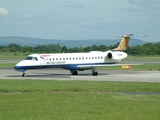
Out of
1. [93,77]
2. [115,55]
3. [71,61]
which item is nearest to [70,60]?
[71,61]

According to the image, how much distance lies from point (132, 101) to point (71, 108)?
394 cm

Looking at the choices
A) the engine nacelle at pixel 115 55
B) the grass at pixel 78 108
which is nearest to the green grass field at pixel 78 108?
the grass at pixel 78 108

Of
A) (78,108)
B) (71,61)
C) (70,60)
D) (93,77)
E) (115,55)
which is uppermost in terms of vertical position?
(115,55)

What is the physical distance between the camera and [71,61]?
4122 centimetres

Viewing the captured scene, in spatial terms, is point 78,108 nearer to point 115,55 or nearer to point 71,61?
point 71,61

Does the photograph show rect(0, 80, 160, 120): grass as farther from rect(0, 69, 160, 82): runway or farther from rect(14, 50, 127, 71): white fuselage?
rect(14, 50, 127, 71): white fuselage

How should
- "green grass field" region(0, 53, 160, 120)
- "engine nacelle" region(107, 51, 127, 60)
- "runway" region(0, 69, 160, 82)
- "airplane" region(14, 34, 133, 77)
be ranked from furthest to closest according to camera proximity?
"engine nacelle" region(107, 51, 127, 60)
"airplane" region(14, 34, 133, 77)
"runway" region(0, 69, 160, 82)
"green grass field" region(0, 53, 160, 120)

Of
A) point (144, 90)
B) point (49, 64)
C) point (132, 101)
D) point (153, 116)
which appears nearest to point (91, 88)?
point (144, 90)

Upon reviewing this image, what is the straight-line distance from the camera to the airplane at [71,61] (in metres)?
38.8

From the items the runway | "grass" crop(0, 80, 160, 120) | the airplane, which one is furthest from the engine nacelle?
"grass" crop(0, 80, 160, 120)

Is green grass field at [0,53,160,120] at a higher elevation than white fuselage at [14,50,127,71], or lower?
lower

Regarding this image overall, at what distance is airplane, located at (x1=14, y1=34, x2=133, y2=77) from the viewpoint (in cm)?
3875

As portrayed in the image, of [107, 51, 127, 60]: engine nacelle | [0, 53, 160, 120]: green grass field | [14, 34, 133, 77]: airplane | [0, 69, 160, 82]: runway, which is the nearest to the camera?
[0, 53, 160, 120]: green grass field

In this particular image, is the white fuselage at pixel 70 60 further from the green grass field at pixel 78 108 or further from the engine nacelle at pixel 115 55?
the green grass field at pixel 78 108
